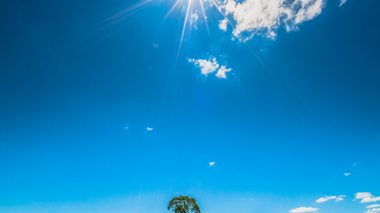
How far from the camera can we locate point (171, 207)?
40594mm

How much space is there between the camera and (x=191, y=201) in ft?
134

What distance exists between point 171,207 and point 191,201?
3.71m
